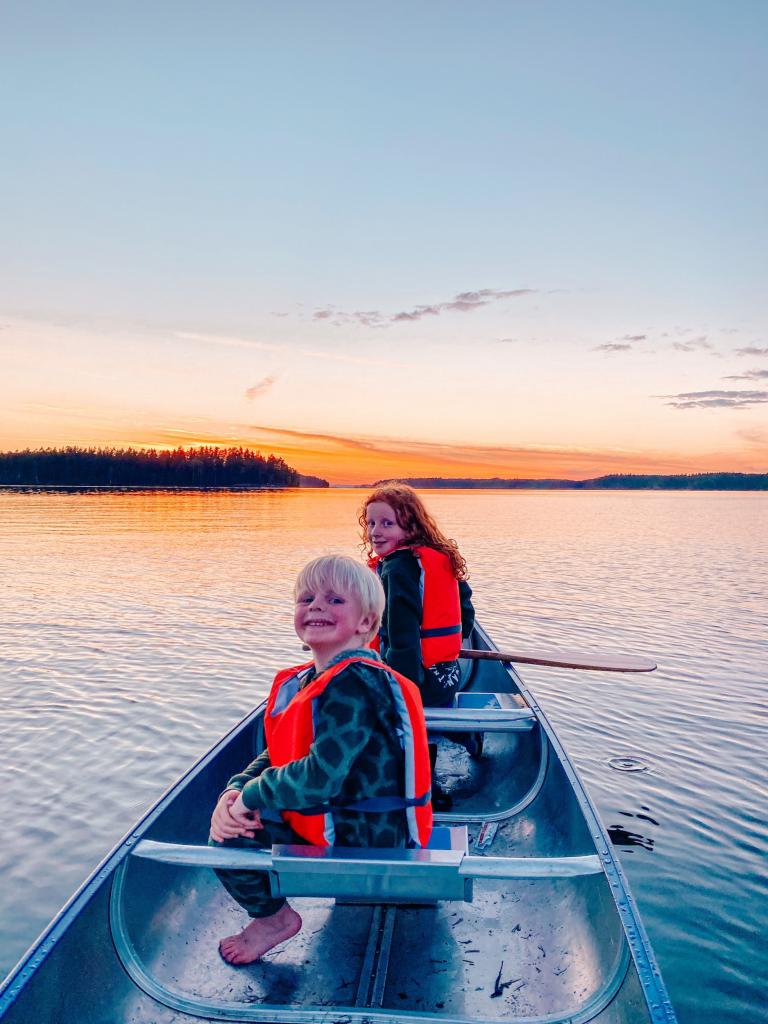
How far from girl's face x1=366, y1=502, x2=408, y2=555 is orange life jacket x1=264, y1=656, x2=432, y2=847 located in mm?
2359

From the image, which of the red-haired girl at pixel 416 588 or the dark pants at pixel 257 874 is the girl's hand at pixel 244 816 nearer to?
the dark pants at pixel 257 874

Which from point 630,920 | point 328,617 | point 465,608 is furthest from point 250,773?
point 465,608

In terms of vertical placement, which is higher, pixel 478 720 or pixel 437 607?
pixel 437 607


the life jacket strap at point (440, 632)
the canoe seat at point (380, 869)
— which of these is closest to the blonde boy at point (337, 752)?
the canoe seat at point (380, 869)

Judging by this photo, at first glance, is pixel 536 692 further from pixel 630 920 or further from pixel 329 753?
pixel 329 753

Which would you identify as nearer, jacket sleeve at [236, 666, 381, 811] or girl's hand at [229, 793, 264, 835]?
jacket sleeve at [236, 666, 381, 811]

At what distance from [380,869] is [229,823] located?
0.65m

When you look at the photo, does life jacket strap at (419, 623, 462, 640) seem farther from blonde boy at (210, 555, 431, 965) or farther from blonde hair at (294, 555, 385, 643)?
blonde hair at (294, 555, 385, 643)

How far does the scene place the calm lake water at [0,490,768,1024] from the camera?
4867mm

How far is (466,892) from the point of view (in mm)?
2861

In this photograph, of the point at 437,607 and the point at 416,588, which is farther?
the point at 437,607

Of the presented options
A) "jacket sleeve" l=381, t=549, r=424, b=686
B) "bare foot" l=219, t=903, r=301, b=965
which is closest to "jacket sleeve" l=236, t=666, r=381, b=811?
"bare foot" l=219, t=903, r=301, b=965

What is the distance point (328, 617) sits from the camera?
9.46ft

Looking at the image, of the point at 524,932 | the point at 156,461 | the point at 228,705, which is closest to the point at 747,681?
the point at 228,705
